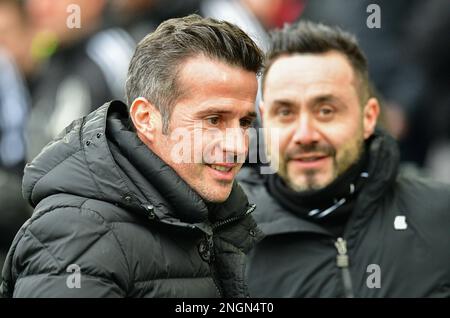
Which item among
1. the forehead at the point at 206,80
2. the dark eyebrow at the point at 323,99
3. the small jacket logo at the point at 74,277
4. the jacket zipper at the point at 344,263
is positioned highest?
the forehead at the point at 206,80

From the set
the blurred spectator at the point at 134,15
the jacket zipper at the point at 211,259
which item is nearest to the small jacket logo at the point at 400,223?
the jacket zipper at the point at 211,259

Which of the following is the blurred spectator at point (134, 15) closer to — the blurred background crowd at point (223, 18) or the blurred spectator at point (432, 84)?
the blurred background crowd at point (223, 18)

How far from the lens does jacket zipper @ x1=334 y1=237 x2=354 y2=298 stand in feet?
13.4

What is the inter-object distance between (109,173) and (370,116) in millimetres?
2145

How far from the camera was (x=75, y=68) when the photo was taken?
6.37 metres

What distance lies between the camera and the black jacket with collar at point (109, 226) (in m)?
2.66

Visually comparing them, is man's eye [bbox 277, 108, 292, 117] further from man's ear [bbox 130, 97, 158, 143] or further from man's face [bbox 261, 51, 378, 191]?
man's ear [bbox 130, 97, 158, 143]

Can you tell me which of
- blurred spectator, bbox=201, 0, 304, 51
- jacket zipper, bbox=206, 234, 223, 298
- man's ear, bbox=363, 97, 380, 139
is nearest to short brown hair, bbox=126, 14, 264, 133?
jacket zipper, bbox=206, 234, 223, 298

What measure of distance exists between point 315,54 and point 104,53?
87.8 inches

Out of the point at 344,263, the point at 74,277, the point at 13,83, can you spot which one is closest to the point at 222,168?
the point at 74,277

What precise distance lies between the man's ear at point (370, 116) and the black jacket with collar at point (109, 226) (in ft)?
5.51

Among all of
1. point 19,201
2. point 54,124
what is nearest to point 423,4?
point 54,124

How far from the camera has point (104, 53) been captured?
6379 millimetres

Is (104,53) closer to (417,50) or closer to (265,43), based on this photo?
(265,43)
